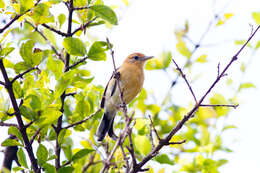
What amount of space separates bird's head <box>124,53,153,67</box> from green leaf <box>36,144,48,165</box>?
4.22 m

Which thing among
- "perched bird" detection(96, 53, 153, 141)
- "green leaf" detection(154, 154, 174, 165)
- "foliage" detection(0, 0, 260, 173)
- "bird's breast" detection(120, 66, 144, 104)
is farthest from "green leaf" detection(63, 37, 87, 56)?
"bird's breast" detection(120, 66, 144, 104)

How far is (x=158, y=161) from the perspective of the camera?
3.28 metres

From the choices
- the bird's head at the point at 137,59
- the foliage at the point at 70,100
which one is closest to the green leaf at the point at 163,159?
the foliage at the point at 70,100

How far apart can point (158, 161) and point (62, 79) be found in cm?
122

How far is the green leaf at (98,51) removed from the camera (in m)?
3.24

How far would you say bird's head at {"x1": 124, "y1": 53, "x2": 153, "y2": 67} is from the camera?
22.8 ft

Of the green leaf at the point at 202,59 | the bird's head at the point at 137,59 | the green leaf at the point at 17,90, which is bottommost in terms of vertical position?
the green leaf at the point at 17,90

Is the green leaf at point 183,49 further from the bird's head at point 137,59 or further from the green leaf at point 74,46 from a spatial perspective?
the bird's head at point 137,59

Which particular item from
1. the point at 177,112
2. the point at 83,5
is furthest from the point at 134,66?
the point at 83,5

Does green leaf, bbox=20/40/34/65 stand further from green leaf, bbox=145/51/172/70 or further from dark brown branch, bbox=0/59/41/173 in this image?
green leaf, bbox=145/51/172/70

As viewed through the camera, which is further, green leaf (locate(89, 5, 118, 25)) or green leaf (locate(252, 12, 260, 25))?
green leaf (locate(252, 12, 260, 25))

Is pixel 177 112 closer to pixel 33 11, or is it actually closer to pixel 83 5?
pixel 83 5

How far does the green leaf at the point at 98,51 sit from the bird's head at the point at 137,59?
3569mm

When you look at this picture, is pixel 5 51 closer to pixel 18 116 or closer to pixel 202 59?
pixel 18 116
